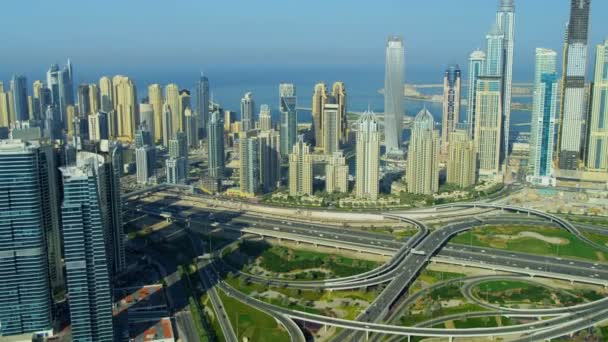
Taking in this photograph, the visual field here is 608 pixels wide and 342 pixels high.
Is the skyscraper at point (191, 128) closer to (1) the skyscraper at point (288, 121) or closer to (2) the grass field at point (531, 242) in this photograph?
(1) the skyscraper at point (288, 121)

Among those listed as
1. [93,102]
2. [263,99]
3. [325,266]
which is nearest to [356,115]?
[263,99]

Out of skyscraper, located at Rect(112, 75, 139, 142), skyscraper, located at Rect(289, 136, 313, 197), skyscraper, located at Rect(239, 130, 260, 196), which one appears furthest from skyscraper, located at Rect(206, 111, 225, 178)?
skyscraper, located at Rect(112, 75, 139, 142)

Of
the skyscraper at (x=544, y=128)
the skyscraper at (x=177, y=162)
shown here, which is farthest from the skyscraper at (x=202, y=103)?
the skyscraper at (x=544, y=128)

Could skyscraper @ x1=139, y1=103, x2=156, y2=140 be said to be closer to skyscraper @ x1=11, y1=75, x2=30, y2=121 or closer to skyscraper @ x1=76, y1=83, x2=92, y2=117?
skyscraper @ x1=76, y1=83, x2=92, y2=117

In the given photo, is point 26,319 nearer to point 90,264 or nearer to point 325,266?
point 90,264

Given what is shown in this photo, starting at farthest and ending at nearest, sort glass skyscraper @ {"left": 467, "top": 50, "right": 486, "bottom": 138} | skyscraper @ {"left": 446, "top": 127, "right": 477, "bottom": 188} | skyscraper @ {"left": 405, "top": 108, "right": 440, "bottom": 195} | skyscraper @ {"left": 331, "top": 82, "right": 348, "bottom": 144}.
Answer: skyscraper @ {"left": 331, "top": 82, "right": 348, "bottom": 144}
glass skyscraper @ {"left": 467, "top": 50, "right": 486, "bottom": 138}
skyscraper @ {"left": 446, "top": 127, "right": 477, "bottom": 188}
skyscraper @ {"left": 405, "top": 108, "right": 440, "bottom": 195}

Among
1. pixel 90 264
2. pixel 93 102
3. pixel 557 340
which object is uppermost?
pixel 93 102
